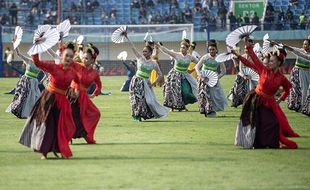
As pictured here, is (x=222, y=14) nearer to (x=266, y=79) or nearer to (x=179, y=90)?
(x=179, y=90)

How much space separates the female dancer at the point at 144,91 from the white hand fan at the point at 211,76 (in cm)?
223

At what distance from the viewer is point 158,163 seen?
16.6 metres

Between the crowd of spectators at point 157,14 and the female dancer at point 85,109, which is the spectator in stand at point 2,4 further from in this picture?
the female dancer at point 85,109

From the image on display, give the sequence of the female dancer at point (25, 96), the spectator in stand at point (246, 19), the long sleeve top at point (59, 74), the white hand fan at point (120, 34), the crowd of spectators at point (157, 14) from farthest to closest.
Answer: the crowd of spectators at point (157, 14) → the spectator in stand at point (246, 19) → the female dancer at point (25, 96) → the white hand fan at point (120, 34) → the long sleeve top at point (59, 74)

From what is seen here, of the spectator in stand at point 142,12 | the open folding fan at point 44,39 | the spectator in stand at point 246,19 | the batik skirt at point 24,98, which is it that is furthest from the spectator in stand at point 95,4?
the open folding fan at point 44,39

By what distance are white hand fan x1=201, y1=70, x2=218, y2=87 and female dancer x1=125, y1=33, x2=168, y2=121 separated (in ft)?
7.32

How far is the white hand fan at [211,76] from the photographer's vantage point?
27.7m

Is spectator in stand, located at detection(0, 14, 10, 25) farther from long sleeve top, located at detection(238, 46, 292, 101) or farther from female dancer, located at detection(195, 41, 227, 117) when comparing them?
long sleeve top, located at detection(238, 46, 292, 101)

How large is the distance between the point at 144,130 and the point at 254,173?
26.9ft

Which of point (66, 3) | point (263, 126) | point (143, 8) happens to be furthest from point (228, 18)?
point (263, 126)

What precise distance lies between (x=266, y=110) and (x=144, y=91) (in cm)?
746

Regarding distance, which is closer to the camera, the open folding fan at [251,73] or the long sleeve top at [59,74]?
the long sleeve top at [59,74]

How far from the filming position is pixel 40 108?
17203 mm

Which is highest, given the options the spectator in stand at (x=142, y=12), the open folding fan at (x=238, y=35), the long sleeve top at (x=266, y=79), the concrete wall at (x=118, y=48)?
the open folding fan at (x=238, y=35)
